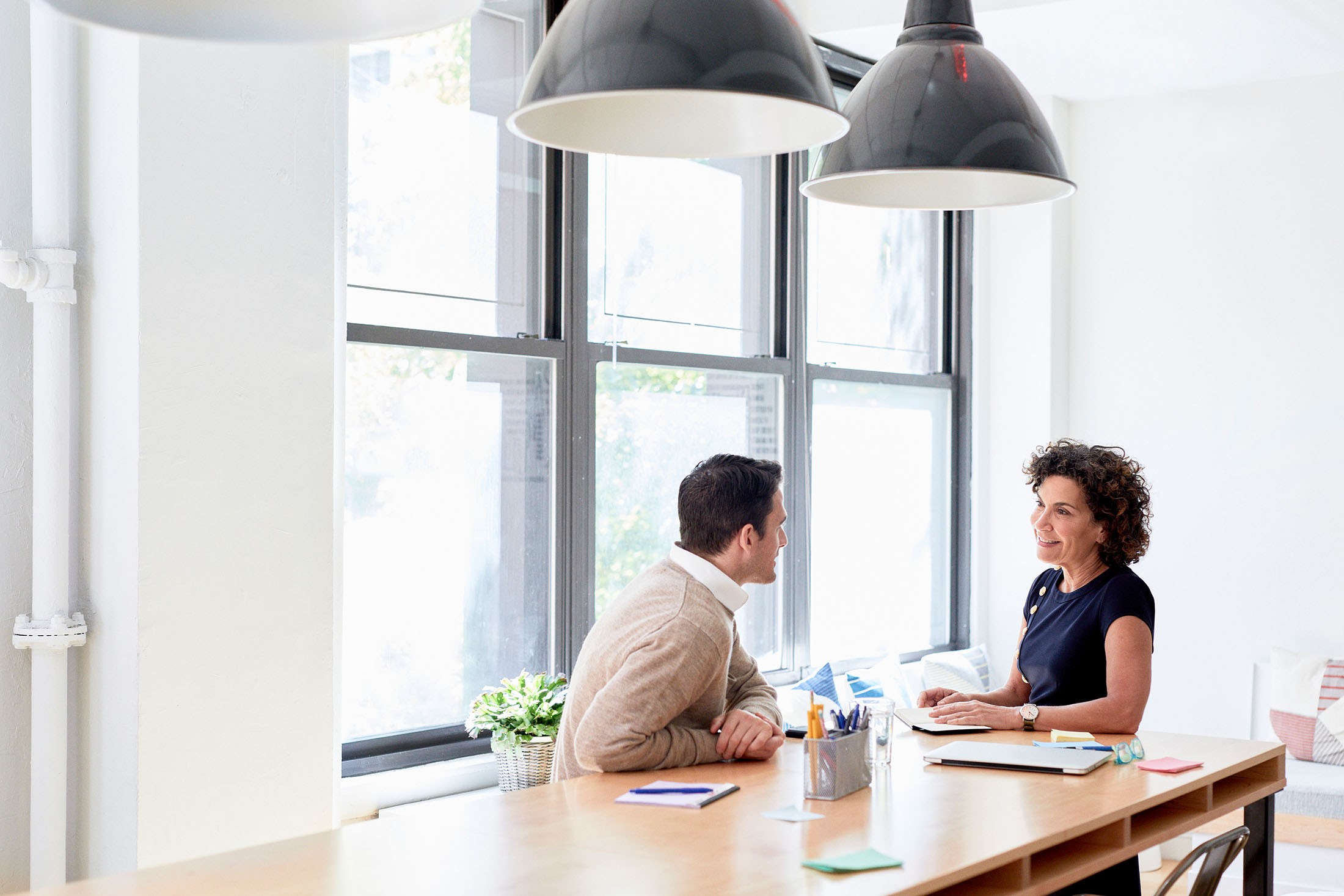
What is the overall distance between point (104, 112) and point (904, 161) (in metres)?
1.75

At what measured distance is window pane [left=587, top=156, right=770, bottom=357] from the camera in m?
4.56

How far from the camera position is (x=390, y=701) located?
12.8 ft

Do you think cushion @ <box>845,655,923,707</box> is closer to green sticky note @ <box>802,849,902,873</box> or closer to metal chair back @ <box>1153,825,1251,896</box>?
metal chair back @ <box>1153,825,1251,896</box>

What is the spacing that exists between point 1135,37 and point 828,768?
4.08m

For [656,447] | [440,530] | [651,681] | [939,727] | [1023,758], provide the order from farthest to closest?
1. [656,447]
2. [440,530]
3. [939,727]
4. [1023,758]
5. [651,681]

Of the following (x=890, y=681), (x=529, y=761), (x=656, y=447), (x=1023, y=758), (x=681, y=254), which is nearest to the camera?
(x=1023, y=758)

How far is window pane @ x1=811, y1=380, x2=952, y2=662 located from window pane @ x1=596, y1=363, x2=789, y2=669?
0.46 meters

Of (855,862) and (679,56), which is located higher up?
(679,56)

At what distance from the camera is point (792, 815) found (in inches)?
85.8

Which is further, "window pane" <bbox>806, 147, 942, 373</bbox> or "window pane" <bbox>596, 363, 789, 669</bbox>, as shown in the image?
"window pane" <bbox>806, 147, 942, 373</bbox>

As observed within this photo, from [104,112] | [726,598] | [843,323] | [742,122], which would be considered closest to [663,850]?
[726,598]

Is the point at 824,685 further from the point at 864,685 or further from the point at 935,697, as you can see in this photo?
the point at 935,697

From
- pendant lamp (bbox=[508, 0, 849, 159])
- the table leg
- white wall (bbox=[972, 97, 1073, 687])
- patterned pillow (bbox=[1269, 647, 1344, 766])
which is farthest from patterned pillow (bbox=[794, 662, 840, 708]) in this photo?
pendant lamp (bbox=[508, 0, 849, 159])

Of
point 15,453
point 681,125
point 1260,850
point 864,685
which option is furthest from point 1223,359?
point 15,453
